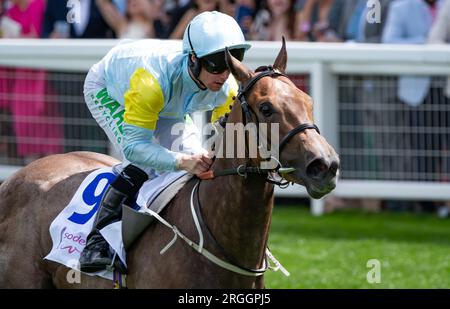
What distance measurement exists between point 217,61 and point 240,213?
0.79m

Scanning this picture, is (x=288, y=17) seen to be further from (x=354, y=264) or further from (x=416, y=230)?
(x=354, y=264)

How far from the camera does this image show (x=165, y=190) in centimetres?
552

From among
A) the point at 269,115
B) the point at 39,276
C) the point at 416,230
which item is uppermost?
the point at 269,115

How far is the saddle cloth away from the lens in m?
5.44

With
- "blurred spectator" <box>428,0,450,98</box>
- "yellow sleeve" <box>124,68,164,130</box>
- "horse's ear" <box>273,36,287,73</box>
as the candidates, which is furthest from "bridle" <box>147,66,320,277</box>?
"blurred spectator" <box>428,0,450,98</box>

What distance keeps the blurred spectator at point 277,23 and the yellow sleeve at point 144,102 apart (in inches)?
276

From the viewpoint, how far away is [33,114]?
11.1 meters

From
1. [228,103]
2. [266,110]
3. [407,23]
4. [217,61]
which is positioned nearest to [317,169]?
[266,110]

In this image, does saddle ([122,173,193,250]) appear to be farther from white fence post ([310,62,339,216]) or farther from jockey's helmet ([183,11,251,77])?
white fence post ([310,62,339,216])

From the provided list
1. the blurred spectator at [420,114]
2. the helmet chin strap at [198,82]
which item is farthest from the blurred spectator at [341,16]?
the helmet chin strap at [198,82]

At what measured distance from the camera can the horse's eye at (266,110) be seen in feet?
15.9

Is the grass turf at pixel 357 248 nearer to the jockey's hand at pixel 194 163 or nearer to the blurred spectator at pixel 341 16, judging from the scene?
the blurred spectator at pixel 341 16

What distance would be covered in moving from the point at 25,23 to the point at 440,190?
544cm

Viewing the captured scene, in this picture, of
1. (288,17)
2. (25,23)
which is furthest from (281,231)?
(25,23)
